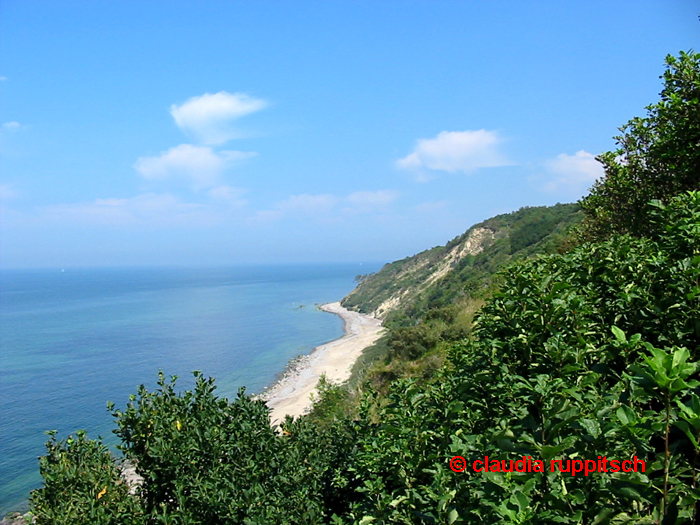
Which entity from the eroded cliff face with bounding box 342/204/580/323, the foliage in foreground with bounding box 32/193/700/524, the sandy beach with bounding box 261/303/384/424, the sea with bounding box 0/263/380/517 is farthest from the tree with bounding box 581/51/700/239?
the sea with bounding box 0/263/380/517

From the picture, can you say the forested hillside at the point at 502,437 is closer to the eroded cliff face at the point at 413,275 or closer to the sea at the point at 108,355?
the sea at the point at 108,355

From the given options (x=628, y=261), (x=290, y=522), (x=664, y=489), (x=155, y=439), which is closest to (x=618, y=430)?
(x=664, y=489)

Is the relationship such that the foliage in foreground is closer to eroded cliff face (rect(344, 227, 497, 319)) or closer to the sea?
the sea

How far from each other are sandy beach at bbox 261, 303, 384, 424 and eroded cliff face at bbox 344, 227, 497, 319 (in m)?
8.54

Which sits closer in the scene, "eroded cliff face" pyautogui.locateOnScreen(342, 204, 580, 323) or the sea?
the sea

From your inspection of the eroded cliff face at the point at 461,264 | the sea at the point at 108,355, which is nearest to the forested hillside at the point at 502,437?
the sea at the point at 108,355

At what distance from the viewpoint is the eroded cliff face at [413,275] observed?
7950 cm

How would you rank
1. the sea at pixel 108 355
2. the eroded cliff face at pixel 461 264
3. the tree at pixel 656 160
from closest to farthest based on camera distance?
the tree at pixel 656 160
the sea at pixel 108 355
the eroded cliff face at pixel 461 264

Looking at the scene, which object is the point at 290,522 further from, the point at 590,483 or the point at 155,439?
the point at 590,483

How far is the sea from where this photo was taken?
37.3 m

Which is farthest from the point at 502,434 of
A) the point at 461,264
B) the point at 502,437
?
the point at 461,264

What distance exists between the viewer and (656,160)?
37.0ft

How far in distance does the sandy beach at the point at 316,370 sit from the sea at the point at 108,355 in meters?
2.45

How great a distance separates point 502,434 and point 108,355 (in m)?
68.8
